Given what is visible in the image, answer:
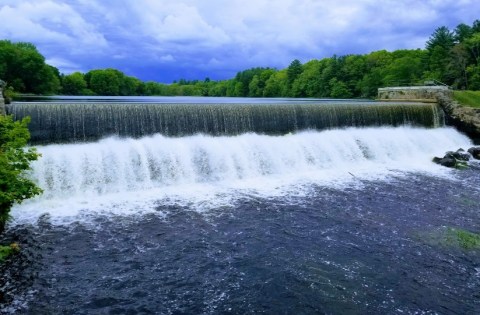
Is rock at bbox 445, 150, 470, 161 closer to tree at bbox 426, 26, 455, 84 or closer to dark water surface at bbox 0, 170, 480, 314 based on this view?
dark water surface at bbox 0, 170, 480, 314

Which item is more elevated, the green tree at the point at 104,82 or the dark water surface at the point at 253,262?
the green tree at the point at 104,82

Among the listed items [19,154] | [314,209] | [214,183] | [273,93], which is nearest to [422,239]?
[314,209]

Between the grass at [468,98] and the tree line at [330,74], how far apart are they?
14353mm

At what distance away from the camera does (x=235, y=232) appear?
9195mm

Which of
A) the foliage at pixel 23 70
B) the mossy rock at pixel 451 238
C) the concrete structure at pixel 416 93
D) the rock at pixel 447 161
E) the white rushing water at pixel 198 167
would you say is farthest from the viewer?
the foliage at pixel 23 70

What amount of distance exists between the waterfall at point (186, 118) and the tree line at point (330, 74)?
14384mm

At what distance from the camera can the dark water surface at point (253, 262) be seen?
246 inches

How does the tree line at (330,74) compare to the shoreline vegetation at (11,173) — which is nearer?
the shoreline vegetation at (11,173)

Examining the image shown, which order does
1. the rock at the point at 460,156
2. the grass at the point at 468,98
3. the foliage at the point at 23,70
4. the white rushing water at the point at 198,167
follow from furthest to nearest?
the foliage at the point at 23,70 < the grass at the point at 468,98 < the rock at the point at 460,156 < the white rushing water at the point at 198,167

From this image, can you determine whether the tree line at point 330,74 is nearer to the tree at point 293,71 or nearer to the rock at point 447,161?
the tree at point 293,71

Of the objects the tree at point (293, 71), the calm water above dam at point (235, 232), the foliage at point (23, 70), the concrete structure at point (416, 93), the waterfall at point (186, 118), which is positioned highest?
the tree at point (293, 71)

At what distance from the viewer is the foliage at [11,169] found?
25.4 feet

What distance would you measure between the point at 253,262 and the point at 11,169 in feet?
19.5

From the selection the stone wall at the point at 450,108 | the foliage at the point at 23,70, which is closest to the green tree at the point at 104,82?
the foliage at the point at 23,70
